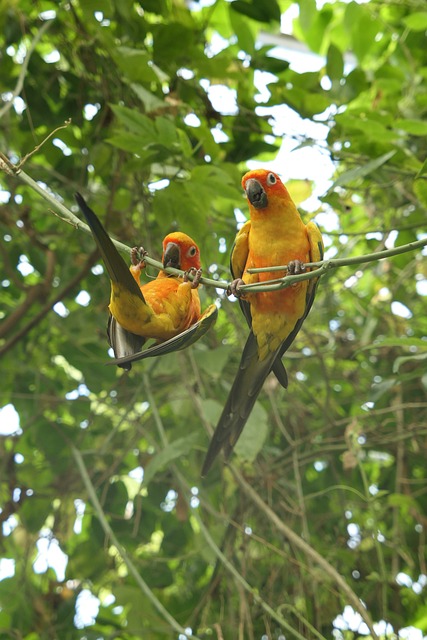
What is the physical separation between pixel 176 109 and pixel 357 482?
1.98 m

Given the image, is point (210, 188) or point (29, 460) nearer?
point (210, 188)

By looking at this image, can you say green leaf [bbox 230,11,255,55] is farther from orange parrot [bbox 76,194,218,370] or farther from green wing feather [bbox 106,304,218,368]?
green wing feather [bbox 106,304,218,368]

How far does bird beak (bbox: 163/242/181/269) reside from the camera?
144 centimetres

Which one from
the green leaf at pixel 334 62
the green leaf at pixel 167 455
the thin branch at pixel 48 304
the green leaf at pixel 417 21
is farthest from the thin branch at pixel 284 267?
the green leaf at pixel 417 21

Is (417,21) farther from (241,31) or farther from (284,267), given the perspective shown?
(284,267)

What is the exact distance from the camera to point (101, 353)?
10.5 feet

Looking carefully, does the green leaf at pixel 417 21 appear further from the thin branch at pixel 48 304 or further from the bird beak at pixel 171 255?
the bird beak at pixel 171 255

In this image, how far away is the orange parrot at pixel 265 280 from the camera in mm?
1769

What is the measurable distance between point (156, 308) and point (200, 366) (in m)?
1.22

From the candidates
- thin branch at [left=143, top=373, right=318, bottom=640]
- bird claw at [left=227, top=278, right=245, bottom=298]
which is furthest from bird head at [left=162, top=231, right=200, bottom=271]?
thin branch at [left=143, top=373, right=318, bottom=640]

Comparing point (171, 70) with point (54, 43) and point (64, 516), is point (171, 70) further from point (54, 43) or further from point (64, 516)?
point (64, 516)

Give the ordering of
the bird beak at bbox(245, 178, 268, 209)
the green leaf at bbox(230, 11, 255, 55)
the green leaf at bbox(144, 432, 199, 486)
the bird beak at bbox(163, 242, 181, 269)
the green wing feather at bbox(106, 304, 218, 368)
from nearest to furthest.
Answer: the green wing feather at bbox(106, 304, 218, 368), the bird beak at bbox(163, 242, 181, 269), the bird beak at bbox(245, 178, 268, 209), the green leaf at bbox(144, 432, 199, 486), the green leaf at bbox(230, 11, 255, 55)

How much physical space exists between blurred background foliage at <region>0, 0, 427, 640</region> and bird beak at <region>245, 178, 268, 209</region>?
0.41 metres

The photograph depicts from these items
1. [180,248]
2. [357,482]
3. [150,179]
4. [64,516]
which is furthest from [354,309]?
[180,248]
